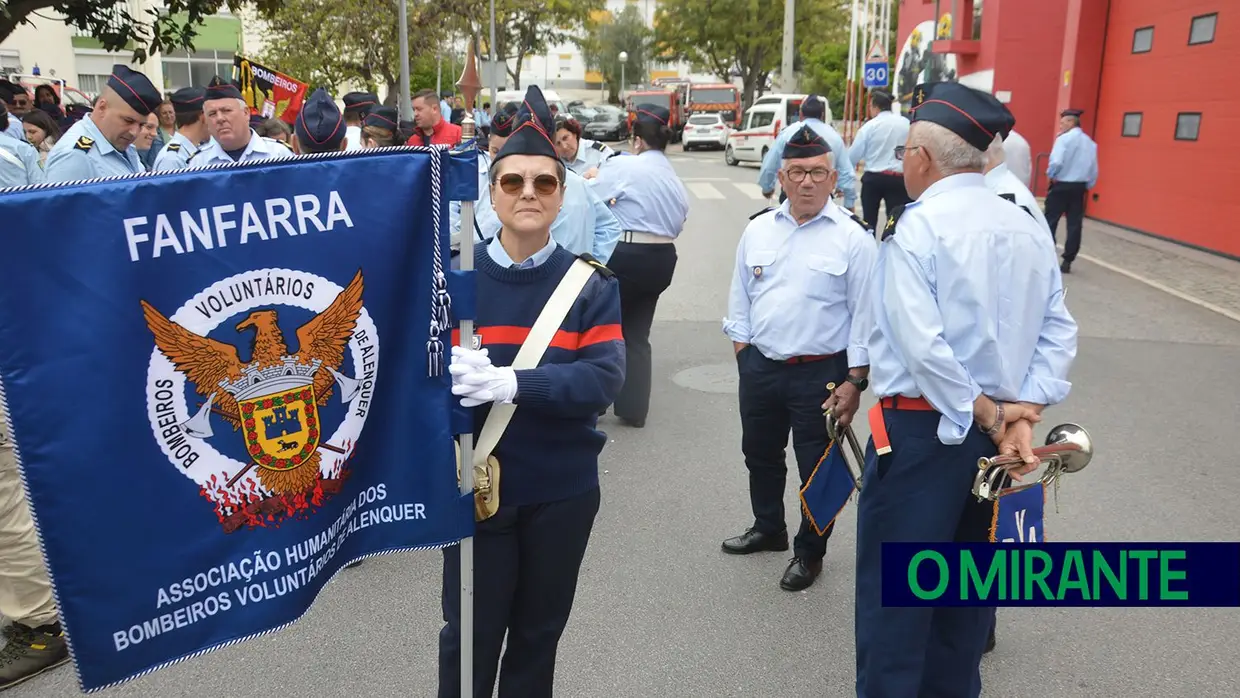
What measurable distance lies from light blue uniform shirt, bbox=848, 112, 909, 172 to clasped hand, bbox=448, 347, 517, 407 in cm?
917

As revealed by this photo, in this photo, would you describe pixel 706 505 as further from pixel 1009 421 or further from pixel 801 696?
pixel 1009 421

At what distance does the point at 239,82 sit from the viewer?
10.8 metres

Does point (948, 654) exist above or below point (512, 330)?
below

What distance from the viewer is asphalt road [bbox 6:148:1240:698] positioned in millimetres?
3529

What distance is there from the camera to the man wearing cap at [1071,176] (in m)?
11.7

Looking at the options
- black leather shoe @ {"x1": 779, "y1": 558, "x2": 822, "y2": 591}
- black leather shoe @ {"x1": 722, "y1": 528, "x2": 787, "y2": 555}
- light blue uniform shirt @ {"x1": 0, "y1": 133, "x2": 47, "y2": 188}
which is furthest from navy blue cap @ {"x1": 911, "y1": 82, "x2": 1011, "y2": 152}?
light blue uniform shirt @ {"x1": 0, "y1": 133, "x2": 47, "y2": 188}

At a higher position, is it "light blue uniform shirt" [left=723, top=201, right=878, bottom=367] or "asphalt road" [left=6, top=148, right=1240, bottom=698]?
"light blue uniform shirt" [left=723, top=201, right=878, bottom=367]

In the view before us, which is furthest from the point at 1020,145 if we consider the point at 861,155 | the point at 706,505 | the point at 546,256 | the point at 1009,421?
the point at 546,256

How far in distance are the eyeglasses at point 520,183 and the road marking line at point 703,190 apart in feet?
57.1

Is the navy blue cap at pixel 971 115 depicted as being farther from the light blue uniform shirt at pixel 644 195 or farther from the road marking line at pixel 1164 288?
the road marking line at pixel 1164 288

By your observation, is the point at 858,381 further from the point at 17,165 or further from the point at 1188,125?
the point at 1188,125

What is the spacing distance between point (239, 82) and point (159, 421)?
9.96 metres

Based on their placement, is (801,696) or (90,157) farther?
(90,157)

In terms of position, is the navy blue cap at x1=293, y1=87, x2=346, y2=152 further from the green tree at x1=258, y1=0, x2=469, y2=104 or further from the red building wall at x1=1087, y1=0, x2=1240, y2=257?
the green tree at x1=258, y1=0, x2=469, y2=104
